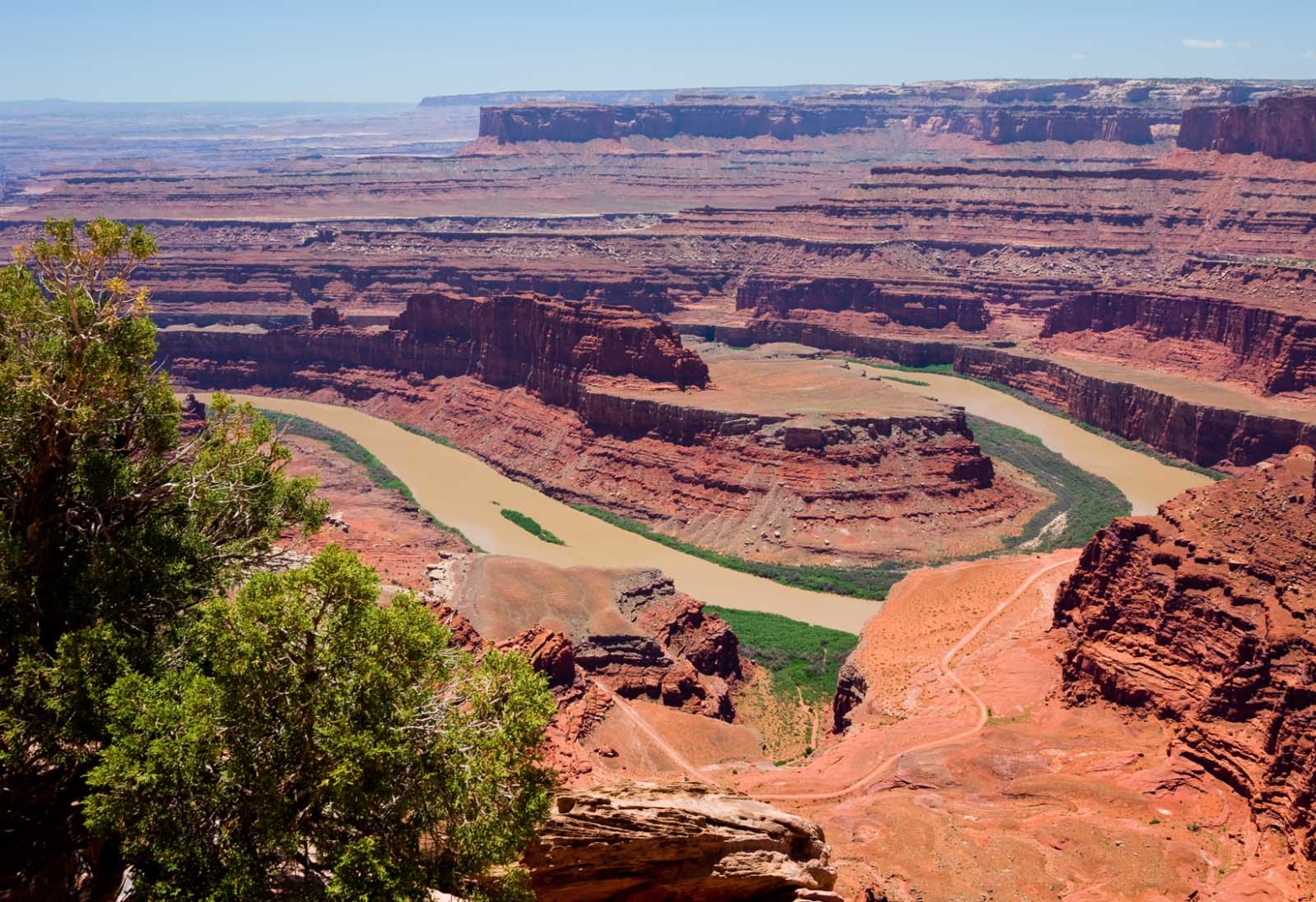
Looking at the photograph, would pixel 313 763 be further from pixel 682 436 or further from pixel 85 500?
pixel 682 436

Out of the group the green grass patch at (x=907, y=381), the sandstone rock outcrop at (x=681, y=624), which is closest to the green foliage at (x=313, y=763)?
the sandstone rock outcrop at (x=681, y=624)

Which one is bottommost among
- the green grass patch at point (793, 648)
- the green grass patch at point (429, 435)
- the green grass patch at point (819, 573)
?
the green grass patch at point (429, 435)

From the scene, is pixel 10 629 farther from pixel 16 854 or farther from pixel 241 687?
pixel 241 687

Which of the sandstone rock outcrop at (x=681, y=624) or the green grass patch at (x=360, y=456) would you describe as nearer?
the sandstone rock outcrop at (x=681, y=624)

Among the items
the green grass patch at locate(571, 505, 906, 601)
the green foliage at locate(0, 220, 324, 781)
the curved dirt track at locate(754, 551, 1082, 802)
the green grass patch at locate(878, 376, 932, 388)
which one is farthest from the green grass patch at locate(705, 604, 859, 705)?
the green grass patch at locate(878, 376, 932, 388)

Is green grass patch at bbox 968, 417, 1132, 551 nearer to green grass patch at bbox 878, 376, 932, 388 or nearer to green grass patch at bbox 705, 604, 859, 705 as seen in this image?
green grass patch at bbox 878, 376, 932, 388

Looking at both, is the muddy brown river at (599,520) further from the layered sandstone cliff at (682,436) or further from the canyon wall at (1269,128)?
the canyon wall at (1269,128)
